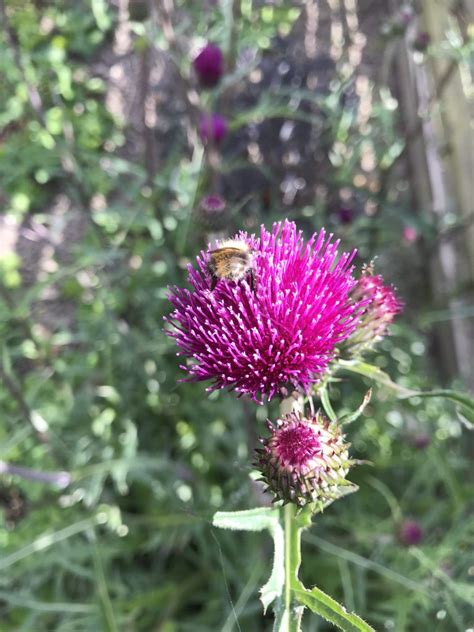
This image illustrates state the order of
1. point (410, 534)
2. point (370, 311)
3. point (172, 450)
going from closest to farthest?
1. point (370, 311)
2. point (410, 534)
3. point (172, 450)

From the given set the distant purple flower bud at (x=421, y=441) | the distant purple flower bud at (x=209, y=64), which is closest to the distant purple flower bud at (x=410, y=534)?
the distant purple flower bud at (x=421, y=441)

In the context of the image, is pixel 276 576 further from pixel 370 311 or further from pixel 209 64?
pixel 209 64

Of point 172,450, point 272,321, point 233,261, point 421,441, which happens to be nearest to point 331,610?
point 272,321

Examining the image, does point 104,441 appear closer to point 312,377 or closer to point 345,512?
point 345,512

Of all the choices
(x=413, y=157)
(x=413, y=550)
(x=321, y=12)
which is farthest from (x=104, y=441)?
(x=321, y=12)

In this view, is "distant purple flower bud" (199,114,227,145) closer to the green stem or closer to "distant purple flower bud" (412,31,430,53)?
"distant purple flower bud" (412,31,430,53)

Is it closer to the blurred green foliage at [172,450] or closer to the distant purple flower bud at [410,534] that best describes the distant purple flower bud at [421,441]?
the blurred green foliage at [172,450]
